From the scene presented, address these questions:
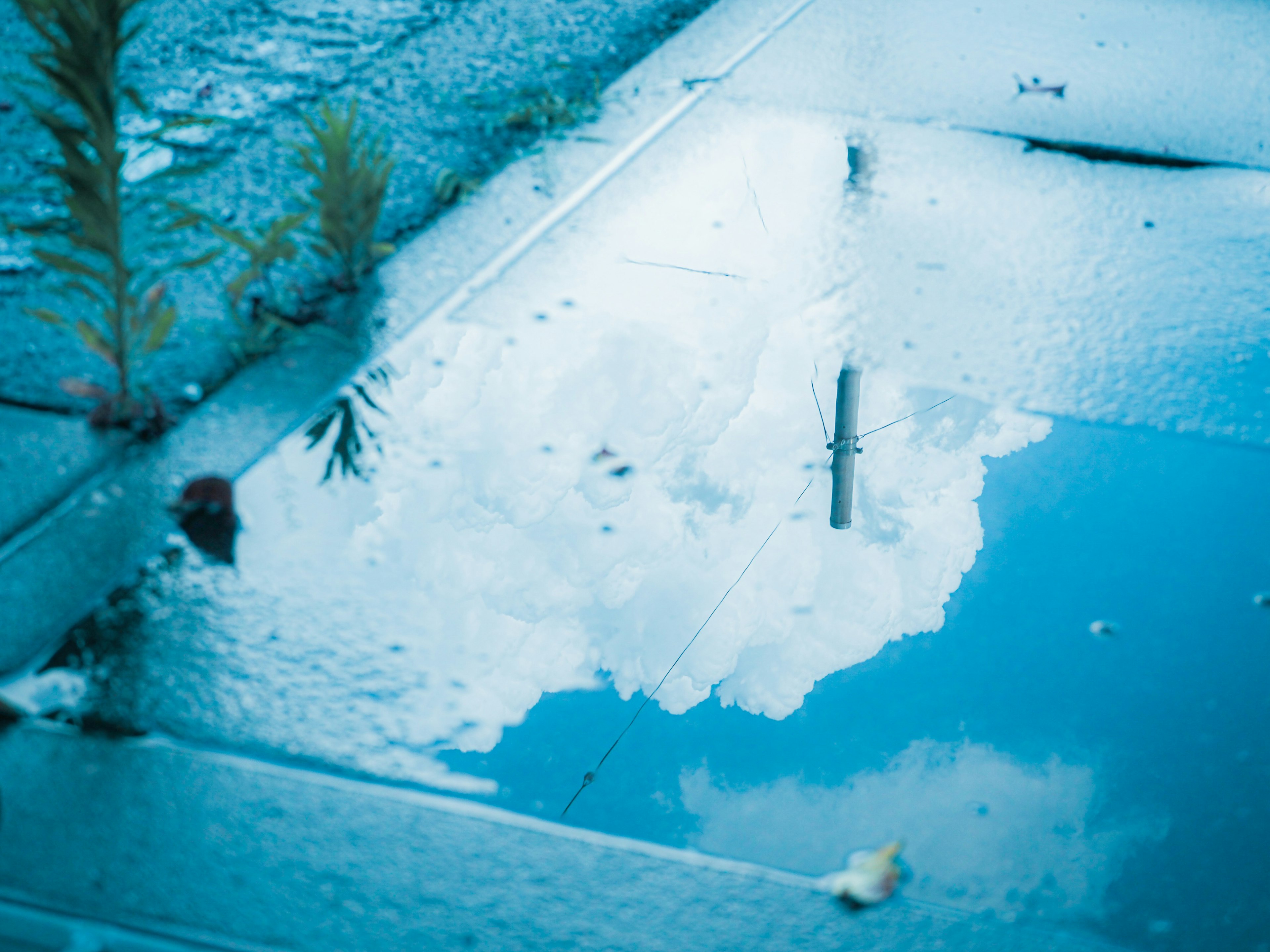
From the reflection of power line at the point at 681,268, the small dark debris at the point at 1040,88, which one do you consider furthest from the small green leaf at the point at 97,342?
the small dark debris at the point at 1040,88

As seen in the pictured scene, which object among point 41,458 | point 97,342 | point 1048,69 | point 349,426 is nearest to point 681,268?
point 349,426

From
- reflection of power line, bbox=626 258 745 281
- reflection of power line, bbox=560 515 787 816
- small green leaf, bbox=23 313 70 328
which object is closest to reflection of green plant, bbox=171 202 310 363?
small green leaf, bbox=23 313 70 328

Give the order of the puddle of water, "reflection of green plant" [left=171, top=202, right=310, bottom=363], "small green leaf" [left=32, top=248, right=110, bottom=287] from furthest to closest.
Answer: "reflection of green plant" [left=171, top=202, right=310, bottom=363]
"small green leaf" [left=32, top=248, right=110, bottom=287]
the puddle of water

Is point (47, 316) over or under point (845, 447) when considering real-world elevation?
over

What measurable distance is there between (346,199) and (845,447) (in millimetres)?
1184

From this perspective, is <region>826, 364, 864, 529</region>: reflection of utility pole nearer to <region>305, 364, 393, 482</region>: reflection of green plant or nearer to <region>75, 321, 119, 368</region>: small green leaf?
<region>305, 364, 393, 482</region>: reflection of green plant

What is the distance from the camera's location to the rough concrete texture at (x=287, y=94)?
2080 millimetres

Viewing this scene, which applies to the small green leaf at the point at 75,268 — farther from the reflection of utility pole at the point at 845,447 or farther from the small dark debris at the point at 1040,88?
the small dark debris at the point at 1040,88

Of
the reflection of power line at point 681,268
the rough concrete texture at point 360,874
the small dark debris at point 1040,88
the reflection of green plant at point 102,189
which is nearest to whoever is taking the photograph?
the rough concrete texture at point 360,874

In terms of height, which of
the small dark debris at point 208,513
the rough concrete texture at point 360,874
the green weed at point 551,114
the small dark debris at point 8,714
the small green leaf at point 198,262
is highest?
the green weed at point 551,114

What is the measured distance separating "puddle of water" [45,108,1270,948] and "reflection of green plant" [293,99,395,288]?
0.29m

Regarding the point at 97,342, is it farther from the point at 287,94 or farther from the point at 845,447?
the point at 287,94

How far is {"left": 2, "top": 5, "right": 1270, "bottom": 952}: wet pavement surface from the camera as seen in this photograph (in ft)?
4.45

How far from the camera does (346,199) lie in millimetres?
2086
